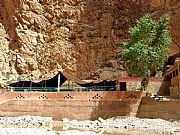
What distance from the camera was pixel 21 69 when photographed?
2014 inches

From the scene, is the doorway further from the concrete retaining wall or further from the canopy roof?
the canopy roof

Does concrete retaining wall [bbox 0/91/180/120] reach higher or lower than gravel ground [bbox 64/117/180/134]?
higher

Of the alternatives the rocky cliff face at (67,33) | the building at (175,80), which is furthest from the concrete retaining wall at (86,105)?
the rocky cliff face at (67,33)

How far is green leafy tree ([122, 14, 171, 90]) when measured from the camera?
32094 millimetres

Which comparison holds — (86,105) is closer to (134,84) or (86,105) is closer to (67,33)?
(134,84)

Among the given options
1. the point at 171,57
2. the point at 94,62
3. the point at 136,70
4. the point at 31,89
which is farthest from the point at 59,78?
the point at 171,57

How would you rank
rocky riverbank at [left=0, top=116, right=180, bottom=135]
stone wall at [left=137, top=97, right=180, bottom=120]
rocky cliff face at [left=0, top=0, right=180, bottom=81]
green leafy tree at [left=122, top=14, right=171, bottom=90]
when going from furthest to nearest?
1. rocky cliff face at [left=0, top=0, right=180, bottom=81]
2. green leafy tree at [left=122, top=14, right=171, bottom=90]
3. stone wall at [left=137, top=97, right=180, bottom=120]
4. rocky riverbank at [left=0, top=116, right=180, bottom=135]

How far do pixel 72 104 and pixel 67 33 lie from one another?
842 inches

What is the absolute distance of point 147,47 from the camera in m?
32.3

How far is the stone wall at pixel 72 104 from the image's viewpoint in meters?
32.8

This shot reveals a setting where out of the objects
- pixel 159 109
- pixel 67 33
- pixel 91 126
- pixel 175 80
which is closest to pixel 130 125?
pixel 159 109

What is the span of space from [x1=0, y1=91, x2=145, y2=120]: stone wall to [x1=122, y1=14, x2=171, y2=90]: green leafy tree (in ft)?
8.93

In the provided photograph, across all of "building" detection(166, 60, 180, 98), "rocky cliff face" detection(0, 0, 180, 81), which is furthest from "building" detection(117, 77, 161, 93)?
"rocky cliff face" detection(0, 0, 180, 81)

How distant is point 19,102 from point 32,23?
21159mm
